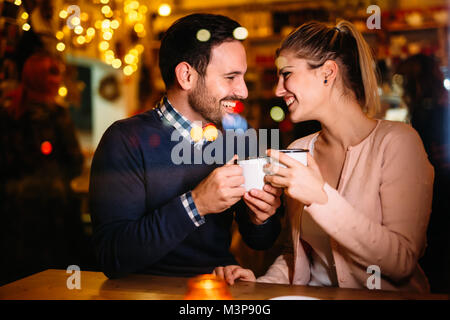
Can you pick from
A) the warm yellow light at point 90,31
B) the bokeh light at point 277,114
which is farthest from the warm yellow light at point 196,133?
the bokeh light at point 277,114

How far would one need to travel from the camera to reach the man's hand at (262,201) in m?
1.12

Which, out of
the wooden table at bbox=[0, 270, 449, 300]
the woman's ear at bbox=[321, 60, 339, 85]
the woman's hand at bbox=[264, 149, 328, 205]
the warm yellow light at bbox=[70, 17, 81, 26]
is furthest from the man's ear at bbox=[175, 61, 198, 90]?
the warm yellow light at bbox=[70, 17, 81, 26]

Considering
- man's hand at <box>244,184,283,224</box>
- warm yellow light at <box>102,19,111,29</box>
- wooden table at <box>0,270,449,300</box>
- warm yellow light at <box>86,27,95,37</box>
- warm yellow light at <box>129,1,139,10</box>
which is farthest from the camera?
warm yellow light at <box>129,1,139,10</box>

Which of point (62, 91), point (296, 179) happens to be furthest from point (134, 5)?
point (296, 179)

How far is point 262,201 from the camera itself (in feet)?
3.95

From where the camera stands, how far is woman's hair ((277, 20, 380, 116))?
4.70 feet

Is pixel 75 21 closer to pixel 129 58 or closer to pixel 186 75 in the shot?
pixel 129 58

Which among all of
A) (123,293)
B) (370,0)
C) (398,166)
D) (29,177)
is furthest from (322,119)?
(370,0)

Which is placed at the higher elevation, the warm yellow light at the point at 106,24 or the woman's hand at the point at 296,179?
the warm yellow light at the point at 106,24

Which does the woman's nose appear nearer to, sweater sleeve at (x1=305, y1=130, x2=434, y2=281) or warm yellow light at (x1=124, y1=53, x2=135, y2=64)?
sweater sleeve at (x1=305, y1=130, x2=434, y2=281)

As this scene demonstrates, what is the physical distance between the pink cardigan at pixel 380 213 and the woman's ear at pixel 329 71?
0.22 metres

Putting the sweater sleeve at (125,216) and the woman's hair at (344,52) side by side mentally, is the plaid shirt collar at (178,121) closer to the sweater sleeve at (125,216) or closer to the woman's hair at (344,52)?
the sweater sleeve at (125,216)

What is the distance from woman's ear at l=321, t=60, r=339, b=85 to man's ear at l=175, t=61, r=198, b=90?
0.45 m
